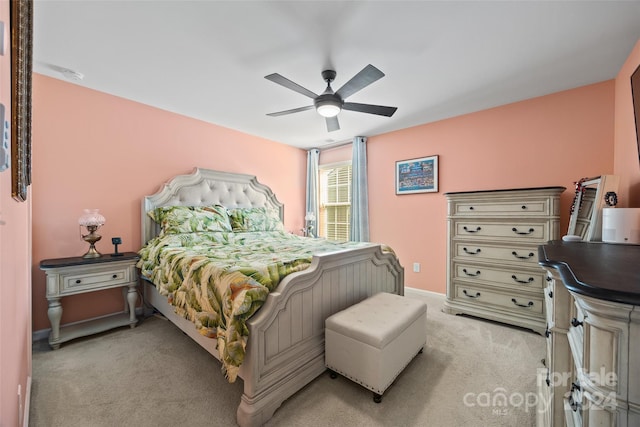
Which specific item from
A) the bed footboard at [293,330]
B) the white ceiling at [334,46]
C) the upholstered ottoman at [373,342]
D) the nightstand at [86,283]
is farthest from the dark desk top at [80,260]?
the upholstered ottoman at [373,342]

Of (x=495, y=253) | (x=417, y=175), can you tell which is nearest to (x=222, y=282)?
(x=495, y=253)

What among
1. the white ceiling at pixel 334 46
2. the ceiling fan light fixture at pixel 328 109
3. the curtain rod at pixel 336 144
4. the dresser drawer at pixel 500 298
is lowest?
the dresser drawer at pixel 500 298

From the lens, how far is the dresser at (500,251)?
2.37 metres

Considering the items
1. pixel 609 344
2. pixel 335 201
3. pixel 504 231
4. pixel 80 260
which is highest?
pixel 335 201

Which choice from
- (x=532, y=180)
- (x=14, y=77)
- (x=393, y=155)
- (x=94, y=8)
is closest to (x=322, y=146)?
(x=393, y=155)

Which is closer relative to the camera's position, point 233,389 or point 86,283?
point 233,389

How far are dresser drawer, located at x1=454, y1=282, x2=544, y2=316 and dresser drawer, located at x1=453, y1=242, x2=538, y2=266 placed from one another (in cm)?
31

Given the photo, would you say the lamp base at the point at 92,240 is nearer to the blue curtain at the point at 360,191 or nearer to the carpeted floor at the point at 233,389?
the carpeted floor at the point at 233,389

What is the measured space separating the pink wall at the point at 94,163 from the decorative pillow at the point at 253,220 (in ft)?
2.76

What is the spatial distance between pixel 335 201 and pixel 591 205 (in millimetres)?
3351

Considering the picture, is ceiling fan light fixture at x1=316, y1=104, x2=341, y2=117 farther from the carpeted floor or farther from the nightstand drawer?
the nightstand drawer

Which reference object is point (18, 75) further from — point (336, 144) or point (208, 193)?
point (336, 144)

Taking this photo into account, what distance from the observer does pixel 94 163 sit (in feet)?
8.53

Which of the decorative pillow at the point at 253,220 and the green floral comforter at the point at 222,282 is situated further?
the decorative pillow at the point at 253,220
